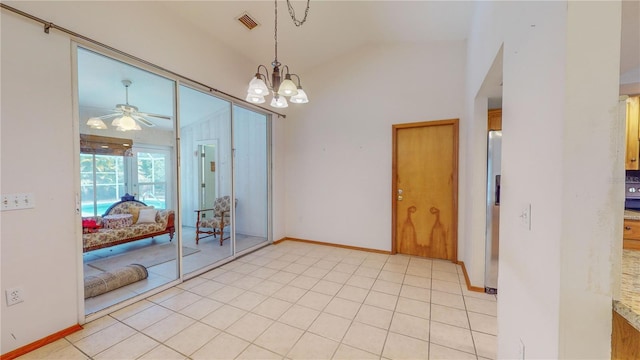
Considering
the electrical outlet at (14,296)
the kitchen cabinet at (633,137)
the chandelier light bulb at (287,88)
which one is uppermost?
the chandelier light bulb at (287,88)

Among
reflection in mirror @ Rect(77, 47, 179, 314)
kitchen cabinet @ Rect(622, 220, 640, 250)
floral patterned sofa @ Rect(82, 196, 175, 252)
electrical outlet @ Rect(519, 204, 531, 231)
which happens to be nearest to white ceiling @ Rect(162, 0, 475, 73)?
reflection in mirror @ Rect(77, 47, 179, 314)

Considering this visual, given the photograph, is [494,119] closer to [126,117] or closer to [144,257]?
[126,117]

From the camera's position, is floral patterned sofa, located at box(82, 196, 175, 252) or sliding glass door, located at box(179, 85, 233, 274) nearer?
floral patterned sofa, located at box(82, 196, 175, 252)

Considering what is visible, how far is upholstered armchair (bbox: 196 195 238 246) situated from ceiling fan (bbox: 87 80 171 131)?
1631 mm

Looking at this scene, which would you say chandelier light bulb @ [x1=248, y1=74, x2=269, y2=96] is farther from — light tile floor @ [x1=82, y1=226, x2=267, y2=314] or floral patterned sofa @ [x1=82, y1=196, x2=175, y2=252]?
light tile floor @ [x1=82, y1=226, x2=267, y2=314]

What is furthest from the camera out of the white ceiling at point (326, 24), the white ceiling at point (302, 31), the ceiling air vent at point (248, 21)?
the ceiling air vent at point (248, 21)

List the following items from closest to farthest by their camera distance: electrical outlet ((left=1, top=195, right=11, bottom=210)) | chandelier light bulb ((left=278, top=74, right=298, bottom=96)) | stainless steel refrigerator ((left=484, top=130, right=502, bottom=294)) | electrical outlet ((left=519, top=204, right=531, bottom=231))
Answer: electrical outlet ((left=519, top=204, right=531, bottom=231)), electrical outlet ((left=1, top=195, right=11, bottom=210)), chandelier light bulb ((left=278, top=74, right=298, bottom=96)), stainless steel refrigerator ((left=484, top=130, right=502, bottom=294))

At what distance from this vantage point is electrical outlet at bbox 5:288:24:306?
5.27ft

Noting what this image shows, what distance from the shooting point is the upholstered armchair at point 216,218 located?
396 centimetres

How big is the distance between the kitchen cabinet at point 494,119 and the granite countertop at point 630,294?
73.2 inches

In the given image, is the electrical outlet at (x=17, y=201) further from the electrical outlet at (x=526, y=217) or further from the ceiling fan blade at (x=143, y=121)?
the electrical outlet at (x=526, y=217)

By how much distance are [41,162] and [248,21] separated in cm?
251

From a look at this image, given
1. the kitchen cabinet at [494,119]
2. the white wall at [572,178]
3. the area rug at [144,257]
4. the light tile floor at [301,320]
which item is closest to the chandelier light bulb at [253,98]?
the white wall at [572,178]

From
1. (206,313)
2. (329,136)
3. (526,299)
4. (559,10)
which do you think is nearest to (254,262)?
(206,313)
